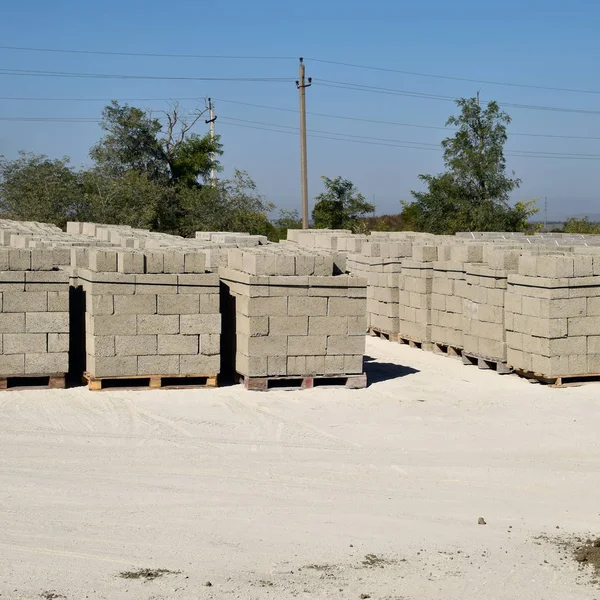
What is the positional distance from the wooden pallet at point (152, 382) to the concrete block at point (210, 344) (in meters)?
0.32

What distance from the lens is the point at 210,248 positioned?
15773 millimetres

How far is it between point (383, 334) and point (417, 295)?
168 centimetres

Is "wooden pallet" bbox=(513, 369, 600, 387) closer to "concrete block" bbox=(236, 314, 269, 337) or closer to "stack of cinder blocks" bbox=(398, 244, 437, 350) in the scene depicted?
"stack of cinder blocks" bbox=(398, 244, 437, 350)

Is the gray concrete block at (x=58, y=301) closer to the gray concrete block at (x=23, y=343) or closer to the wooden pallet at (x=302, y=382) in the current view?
the gray concrete block at (x=23, y=343)

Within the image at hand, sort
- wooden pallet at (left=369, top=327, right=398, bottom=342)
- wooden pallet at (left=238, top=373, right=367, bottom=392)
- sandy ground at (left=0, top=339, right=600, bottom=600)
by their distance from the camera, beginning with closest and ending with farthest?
sandy ground at (left=0, top=339, right=600, bottom=600), wooden pallet at (left=238, top=373, right=367, bottom=392), wooden pallet at (left=369, top=327, right=398, bottom=342)

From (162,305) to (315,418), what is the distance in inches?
99.0

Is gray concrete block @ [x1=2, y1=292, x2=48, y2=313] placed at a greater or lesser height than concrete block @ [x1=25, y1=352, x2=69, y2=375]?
greater

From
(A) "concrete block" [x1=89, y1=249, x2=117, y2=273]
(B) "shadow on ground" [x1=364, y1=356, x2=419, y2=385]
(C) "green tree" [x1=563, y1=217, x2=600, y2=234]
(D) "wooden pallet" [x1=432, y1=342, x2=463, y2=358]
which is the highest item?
(C) "green tree" [x1=563, y1=217, x2=600, y2=234]

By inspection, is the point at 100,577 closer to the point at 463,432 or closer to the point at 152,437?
the point at 152,437

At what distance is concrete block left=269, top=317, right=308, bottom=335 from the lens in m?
13.4

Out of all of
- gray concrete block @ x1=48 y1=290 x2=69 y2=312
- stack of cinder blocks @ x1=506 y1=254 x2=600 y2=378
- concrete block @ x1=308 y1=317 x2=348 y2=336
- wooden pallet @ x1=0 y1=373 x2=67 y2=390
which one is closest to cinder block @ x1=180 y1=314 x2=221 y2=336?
concrete block @ x1=308 y1=317 x2=348 y2=336

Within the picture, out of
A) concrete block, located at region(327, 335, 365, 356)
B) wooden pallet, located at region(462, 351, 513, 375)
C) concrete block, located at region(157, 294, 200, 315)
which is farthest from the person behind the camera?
wooden pallet, located at region(462, 351, 513, 375)

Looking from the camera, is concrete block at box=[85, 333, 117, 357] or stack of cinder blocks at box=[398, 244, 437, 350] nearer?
concrete block at box=[85, 333, 117, 357]

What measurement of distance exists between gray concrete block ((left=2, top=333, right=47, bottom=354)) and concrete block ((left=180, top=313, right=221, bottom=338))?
5.73 ft
